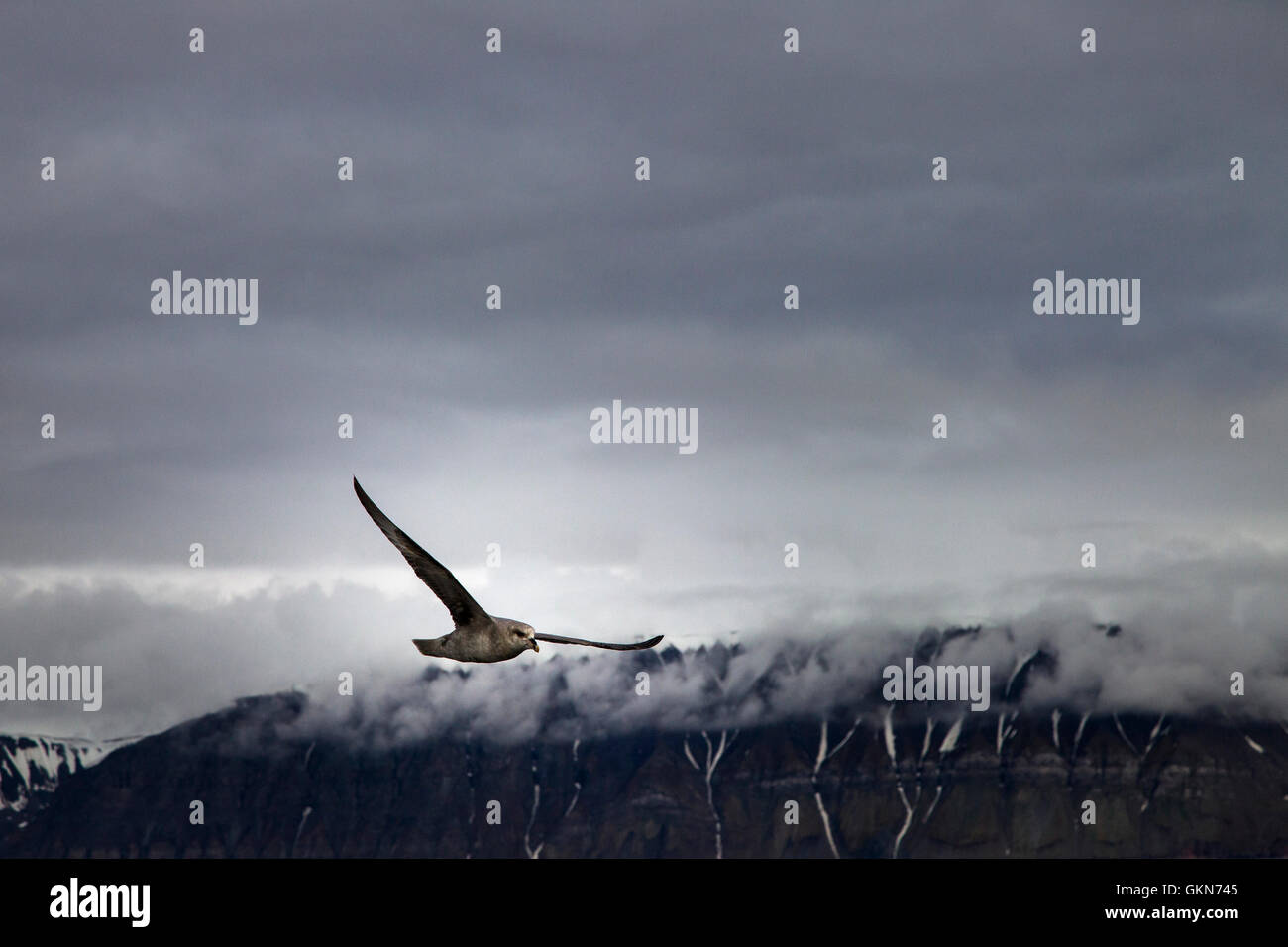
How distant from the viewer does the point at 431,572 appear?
48.8 m

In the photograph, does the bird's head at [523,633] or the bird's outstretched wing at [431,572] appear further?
the bird's head at [523,633]

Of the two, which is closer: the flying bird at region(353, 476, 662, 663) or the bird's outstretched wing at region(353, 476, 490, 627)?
the bird's outstretched wing at region(353, 476, 490, 627)

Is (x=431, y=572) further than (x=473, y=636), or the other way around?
(x=473, y=636)

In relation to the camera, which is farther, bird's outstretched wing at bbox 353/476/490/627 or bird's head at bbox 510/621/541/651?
bird's head at bbox 510/621/541/651

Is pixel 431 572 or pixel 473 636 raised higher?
pixel 431 572

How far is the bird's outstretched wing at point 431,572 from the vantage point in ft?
153

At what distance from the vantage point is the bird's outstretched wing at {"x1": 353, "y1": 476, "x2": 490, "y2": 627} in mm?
46750
